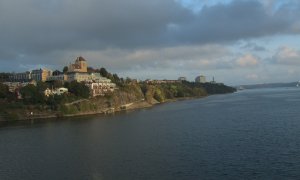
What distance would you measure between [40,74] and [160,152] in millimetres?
112183

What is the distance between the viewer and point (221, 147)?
41.2m

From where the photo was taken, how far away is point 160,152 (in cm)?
4006

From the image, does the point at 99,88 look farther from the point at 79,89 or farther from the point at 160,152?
the point at 160,152

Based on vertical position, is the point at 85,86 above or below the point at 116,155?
above

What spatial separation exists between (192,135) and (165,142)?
561cm

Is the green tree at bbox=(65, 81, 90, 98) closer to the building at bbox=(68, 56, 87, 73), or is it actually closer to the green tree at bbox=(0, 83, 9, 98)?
the green tree at bbox=(0, 83, 9, 98)

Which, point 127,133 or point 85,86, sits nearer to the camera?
point 127,133

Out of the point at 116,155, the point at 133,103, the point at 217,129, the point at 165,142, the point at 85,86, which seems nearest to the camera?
the point at 116,155

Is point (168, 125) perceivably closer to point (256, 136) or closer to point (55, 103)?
point (256, 136)

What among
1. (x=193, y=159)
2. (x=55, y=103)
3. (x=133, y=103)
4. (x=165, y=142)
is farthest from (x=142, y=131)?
(x=133, y=103)

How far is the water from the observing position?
1264 inches

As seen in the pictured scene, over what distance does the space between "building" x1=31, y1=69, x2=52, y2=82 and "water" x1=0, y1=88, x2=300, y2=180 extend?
273ft

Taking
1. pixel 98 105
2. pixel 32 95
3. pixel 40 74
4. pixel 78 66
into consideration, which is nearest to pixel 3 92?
pixel 32 95

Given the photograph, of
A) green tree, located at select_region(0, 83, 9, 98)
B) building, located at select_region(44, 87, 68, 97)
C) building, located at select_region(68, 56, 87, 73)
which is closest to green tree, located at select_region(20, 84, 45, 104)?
green tree, located at select_region(0, 83, 9, 98)
